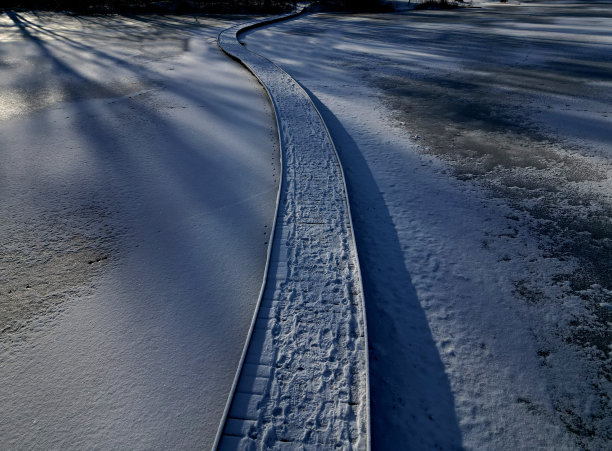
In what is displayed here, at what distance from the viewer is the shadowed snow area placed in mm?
1880

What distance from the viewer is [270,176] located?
4.05 metres

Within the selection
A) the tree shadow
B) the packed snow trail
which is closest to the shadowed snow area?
the packed snow trail

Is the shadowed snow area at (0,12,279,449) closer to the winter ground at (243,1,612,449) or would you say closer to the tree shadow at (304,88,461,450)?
the tree shadow at (304,88,461,450)

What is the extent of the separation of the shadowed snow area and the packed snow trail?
133mm

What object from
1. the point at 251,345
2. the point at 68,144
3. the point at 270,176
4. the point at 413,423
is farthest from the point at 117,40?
the point at 413,423

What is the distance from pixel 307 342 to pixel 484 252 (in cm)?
165

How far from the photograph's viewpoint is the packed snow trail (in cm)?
179

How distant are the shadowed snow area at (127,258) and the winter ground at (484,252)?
99 centimetres

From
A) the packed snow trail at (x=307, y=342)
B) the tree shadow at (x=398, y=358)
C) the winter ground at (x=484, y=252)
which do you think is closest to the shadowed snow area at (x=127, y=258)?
the packed snow trail at (x=307, y=342)

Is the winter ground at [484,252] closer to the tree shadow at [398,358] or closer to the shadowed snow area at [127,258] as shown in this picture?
the tree shadow at [398,358]

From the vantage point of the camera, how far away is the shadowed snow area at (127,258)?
1880 mm

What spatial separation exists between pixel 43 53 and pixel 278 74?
7311mm

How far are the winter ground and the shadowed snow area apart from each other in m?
0.99

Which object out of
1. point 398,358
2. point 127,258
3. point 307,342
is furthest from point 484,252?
point 127,258
